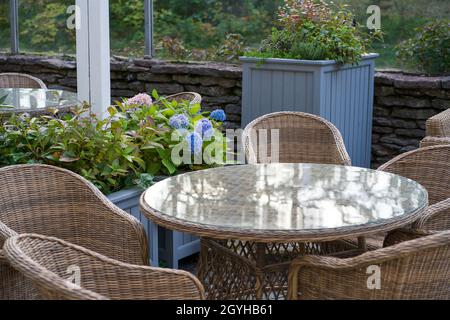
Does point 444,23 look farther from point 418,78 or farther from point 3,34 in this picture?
point 3,34

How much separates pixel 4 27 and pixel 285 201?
81.4 inches

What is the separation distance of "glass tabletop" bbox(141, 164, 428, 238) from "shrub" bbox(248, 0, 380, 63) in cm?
213

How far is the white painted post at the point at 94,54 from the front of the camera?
180 inches

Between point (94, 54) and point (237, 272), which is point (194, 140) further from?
point (94, 54)

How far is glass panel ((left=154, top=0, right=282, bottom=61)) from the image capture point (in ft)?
21.2

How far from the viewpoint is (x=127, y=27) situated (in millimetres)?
5688

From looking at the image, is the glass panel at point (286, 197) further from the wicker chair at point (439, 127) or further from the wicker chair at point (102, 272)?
the wicker chair at point (439, 127)

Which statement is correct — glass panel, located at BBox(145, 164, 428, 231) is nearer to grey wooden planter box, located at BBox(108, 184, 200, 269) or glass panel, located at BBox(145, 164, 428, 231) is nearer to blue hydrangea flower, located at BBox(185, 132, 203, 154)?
blue hydrangea flower, located at BBox(185, 132, 203, 154)

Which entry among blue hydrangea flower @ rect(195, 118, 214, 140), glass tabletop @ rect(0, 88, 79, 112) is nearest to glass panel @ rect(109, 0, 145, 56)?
glass tabletop @ rect(0, 88, 79, 112)

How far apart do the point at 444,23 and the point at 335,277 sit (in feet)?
14.7

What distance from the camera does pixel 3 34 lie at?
13.6 ft

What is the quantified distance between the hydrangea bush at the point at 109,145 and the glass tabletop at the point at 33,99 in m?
0.16
